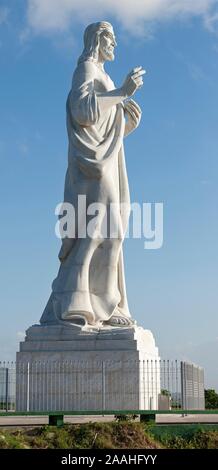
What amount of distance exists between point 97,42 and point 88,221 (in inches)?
163

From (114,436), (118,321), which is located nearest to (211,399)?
(118,321)

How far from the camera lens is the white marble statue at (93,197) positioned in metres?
17.3

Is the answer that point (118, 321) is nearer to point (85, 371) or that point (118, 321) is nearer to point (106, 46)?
point (85, 371)

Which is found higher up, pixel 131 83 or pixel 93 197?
pixel 131 83

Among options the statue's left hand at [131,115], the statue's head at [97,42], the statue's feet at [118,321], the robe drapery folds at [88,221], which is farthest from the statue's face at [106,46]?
the statue's feet at [118,321]

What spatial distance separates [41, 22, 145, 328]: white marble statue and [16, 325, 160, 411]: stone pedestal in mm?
447

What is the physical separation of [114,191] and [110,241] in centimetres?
112

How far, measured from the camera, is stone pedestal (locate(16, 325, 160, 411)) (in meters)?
16.6

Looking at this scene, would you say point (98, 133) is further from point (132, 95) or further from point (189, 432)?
point (189, 432)

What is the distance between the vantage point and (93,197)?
1747cm

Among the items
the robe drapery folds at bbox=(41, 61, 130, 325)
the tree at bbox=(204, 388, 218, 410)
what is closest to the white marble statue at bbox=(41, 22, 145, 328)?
the robe drapery folds at bbox=(41, 61, 130, 325)

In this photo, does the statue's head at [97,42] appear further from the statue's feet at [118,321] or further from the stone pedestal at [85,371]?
the stone pedestal at [85,371]

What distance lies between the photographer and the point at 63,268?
17703mm
